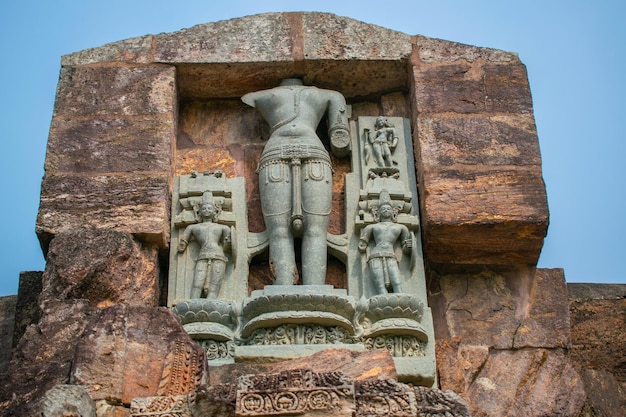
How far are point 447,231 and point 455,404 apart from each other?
2480 mm

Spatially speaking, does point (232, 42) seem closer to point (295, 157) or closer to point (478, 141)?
point (295, 157)

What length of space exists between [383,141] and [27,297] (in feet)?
8.20

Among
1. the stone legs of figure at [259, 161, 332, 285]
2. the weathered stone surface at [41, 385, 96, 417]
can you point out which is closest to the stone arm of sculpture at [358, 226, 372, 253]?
the stone legs of figure at [259, 161, 332, 285]

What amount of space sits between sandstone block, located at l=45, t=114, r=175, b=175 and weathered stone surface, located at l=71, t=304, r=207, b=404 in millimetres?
2571

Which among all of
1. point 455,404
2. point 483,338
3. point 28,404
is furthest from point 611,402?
point 28,404

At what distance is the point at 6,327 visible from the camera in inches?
302

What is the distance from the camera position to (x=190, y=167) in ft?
26.1

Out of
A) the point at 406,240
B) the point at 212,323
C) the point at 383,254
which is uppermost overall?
the point at 406,240

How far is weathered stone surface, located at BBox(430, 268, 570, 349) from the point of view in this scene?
7277 millimetres

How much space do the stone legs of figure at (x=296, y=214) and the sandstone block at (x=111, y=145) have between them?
721 millimetres

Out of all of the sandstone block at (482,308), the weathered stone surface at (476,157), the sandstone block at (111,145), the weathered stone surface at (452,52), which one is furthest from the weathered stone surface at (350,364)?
the weathered stone surface at (452,52)

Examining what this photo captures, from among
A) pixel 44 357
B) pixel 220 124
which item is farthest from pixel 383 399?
pixel 220 124

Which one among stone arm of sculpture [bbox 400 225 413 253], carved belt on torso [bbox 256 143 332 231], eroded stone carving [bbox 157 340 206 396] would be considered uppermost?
carved belt on torso [bbox 256 143 332 231]

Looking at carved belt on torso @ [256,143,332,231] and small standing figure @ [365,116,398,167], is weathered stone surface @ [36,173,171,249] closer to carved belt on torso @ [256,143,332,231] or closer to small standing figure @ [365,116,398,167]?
carved belt on torso @ [256,143,332,231]
